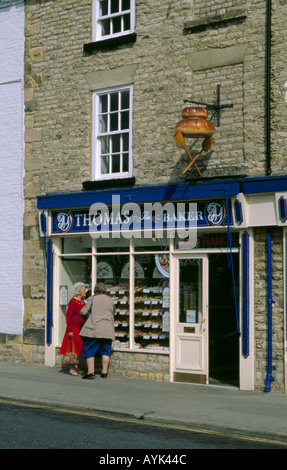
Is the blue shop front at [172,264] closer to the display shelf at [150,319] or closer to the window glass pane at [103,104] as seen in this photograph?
the display shelf at [150,319]

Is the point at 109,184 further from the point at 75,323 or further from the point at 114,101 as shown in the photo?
the point at 75,323

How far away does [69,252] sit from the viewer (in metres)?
15.2

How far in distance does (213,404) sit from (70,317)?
4.15 metres

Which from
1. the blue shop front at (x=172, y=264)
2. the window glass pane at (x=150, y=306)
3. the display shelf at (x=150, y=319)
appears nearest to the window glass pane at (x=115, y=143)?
the blue shop front at (x=172, y=264)

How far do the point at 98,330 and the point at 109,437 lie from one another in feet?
16.6

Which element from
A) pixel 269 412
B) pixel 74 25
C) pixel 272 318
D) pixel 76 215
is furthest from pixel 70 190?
pixel 269 412

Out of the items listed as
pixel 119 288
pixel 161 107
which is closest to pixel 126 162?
pixel 161 107

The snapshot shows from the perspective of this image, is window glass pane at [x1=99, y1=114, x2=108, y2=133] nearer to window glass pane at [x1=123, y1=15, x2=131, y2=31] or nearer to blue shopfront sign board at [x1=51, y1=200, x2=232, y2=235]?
blue shopfront sign board at [x1=51, y1=200, x2=232, y2=235]

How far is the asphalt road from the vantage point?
7.63 metres

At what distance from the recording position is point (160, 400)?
1100 centimetres

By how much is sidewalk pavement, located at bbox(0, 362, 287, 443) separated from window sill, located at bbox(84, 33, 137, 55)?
21.9 feet

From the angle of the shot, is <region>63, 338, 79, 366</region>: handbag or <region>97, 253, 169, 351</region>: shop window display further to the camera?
<region>63, 338, 79, 366</region>: handbag

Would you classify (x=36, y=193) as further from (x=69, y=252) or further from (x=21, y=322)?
(x=21, y=322)

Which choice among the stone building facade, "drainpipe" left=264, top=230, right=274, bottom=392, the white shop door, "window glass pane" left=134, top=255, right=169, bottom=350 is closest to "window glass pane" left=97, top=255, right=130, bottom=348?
"window glass pane" left=134, top=255, right=169, bottom=350
